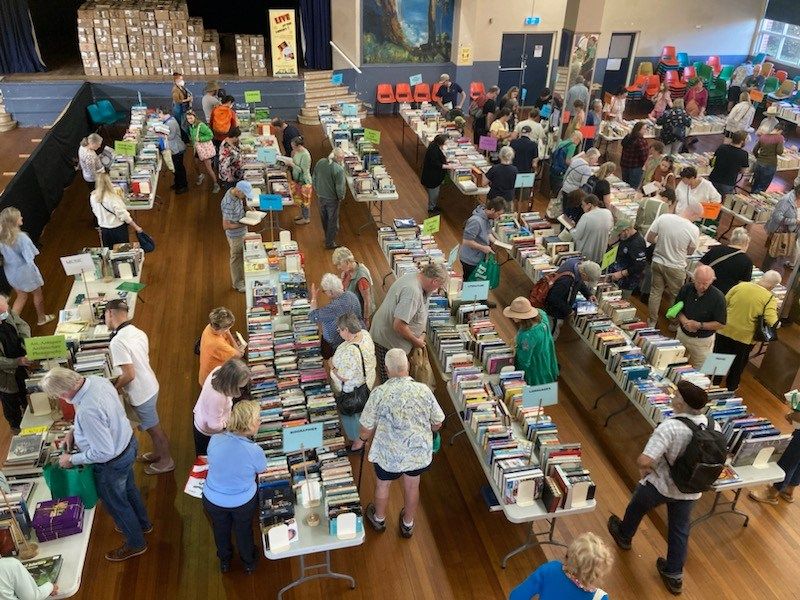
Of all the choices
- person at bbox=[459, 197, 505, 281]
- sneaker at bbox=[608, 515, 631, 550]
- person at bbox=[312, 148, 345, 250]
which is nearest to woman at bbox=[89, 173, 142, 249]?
person at bbox=[312, 148, 345, 250]

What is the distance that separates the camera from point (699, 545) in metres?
5.33

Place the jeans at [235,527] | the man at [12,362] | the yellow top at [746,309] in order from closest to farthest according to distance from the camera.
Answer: the jeans at [235,527], the man at [12,362], the yellow top at [746,309]

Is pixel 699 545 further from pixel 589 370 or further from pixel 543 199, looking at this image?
pixel 543 199

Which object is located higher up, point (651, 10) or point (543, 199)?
point (651, 10)

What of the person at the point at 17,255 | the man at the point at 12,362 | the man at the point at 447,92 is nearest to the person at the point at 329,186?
the person at the point at 17,255

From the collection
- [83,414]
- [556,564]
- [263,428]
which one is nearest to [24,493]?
[83,414]

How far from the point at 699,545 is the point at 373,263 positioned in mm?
5645

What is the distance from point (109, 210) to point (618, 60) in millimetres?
15544

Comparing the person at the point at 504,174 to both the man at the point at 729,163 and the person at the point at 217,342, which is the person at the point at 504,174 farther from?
the person at the point at 217,342

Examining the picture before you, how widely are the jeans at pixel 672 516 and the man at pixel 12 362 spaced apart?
5.14m

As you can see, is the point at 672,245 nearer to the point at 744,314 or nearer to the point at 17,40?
the point at 744,314

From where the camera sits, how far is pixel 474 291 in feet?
21.4

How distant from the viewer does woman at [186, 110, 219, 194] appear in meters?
10.5

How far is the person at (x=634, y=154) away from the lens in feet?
34.7
